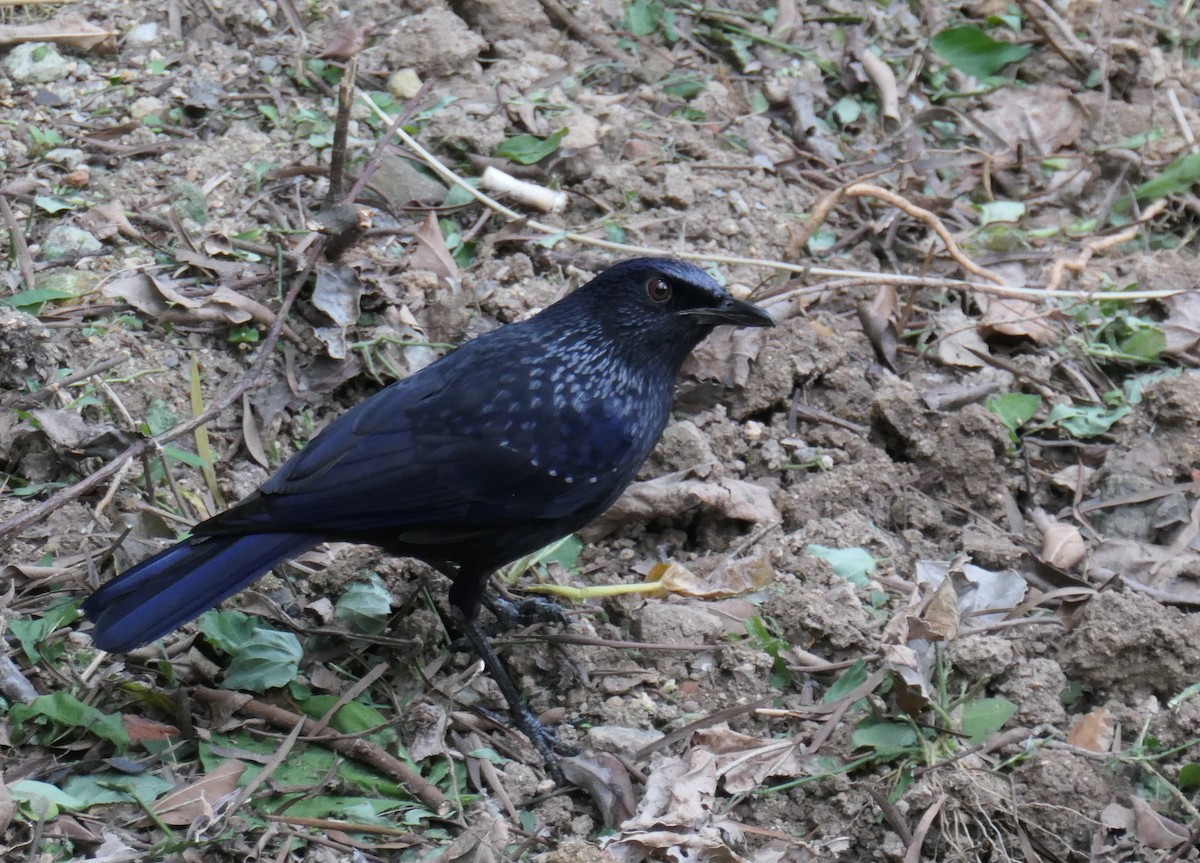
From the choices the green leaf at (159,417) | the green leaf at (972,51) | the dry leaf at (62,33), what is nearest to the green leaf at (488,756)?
the green leaf at (159,417)

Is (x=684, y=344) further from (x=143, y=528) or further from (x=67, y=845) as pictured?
(x=67, y=845)

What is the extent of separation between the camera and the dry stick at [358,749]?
3744mm

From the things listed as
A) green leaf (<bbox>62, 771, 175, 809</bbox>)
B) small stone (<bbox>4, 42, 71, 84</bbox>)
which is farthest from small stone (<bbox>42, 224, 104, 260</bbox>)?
green leaf (<bbox>62, 771, 175, 809</bbox>)

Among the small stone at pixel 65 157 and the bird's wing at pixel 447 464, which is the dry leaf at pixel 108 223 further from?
the bird's wing at pixel 447 464

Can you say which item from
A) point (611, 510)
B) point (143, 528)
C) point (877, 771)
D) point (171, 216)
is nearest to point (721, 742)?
point (877, 771)

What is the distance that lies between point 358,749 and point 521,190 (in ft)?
9.15

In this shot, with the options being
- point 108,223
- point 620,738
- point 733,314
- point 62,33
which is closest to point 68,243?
point 108,223

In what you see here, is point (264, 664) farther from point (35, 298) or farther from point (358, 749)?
point (35, 298)

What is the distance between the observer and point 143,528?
14.4ft

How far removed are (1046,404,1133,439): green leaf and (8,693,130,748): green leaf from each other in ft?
11.7

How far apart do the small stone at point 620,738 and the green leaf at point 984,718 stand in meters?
0.91

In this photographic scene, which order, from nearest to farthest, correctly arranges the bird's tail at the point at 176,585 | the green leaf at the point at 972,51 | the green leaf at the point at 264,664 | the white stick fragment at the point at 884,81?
the bird's tail at the point at 176,585 < the green leaf at the point at 264,664 < the white stick fragment at the point at 884,81 < the green leaf at the point at 972,51

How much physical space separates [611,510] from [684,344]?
0.69 meters

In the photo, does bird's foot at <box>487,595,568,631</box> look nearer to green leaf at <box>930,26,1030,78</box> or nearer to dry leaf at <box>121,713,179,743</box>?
dry leaf at <box>121,713,179,743</box>
